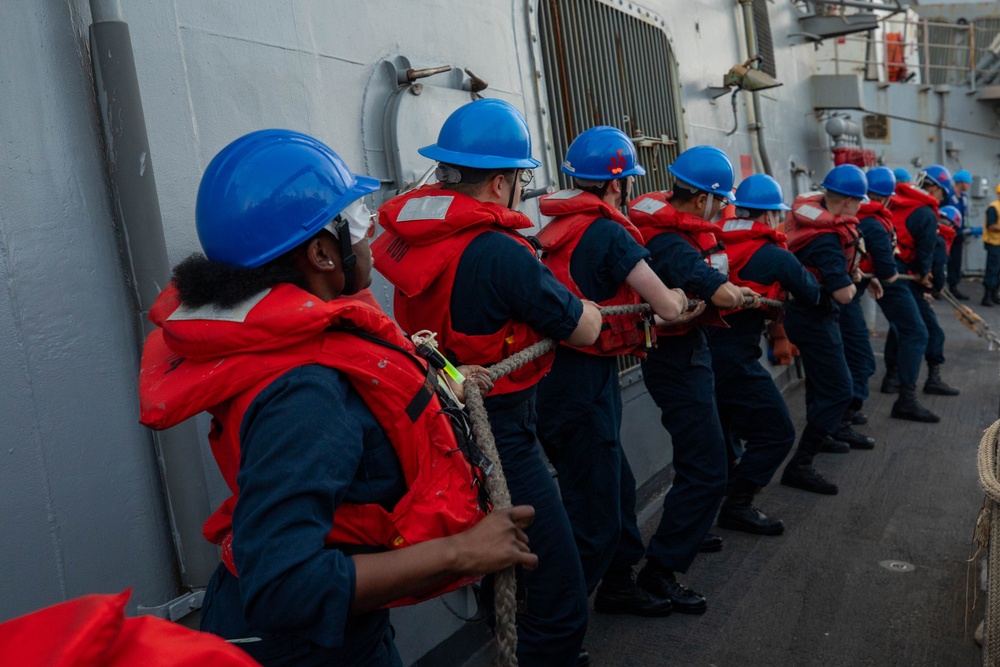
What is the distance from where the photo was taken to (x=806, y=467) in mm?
5625

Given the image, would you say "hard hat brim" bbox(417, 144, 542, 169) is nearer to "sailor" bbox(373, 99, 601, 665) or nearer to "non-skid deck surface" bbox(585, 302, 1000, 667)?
Answer: "sailor" bbox(373, 99, 601, 665)

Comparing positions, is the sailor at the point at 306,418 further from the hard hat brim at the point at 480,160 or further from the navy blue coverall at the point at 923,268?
the navy blue coverall at the point at 923,268

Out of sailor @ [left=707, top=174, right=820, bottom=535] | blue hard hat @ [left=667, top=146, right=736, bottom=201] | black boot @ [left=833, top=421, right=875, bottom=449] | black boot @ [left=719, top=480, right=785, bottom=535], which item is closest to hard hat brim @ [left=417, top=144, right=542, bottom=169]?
blue hard hat @ [left=667, top=146, right=736, bottom=201]

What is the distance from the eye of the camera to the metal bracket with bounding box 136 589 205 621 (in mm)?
2395

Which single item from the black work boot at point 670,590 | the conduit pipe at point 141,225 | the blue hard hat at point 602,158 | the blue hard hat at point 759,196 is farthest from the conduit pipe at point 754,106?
the conduit pipe at point 141,225

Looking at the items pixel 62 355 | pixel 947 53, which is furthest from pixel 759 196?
pixel 947 53

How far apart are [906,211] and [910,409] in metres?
1.95

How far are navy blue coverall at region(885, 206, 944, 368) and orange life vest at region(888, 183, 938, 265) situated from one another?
0.04 meters

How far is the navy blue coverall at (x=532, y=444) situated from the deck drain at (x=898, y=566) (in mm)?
2269

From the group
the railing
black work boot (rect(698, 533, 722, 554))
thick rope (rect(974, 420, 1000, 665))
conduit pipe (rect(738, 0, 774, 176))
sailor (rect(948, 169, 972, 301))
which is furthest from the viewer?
the railing

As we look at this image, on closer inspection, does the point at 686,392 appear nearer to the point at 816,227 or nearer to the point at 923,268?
the point at 816,227

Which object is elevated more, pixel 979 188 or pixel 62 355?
pixel 62 355

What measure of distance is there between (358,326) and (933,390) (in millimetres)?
8007

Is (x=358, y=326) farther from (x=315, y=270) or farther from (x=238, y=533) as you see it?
(x=238, y=533)
